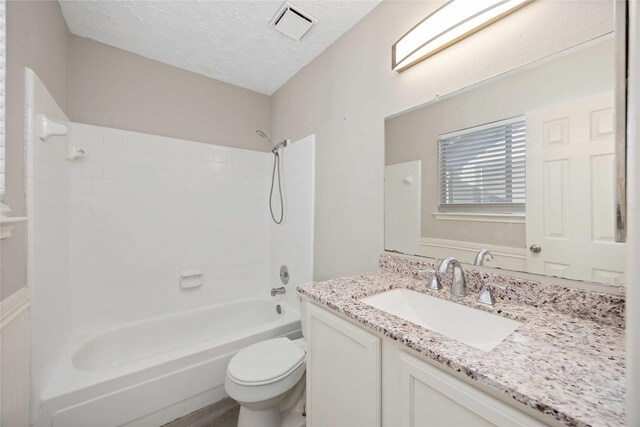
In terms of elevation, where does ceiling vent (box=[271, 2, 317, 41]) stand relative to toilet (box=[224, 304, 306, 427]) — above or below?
above

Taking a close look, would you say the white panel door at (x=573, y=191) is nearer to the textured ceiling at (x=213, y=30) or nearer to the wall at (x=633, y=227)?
the wall at (x=633, y=227)

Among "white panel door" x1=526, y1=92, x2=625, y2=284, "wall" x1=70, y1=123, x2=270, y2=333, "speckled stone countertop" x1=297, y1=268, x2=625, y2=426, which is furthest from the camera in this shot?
"wall" x1=70, y1=123, x2=270, y2=333

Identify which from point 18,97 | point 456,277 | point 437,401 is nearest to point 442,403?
point 437,401

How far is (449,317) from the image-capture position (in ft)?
3.25

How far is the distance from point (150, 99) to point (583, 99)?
8.72 feet

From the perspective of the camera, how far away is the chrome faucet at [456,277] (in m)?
1.04

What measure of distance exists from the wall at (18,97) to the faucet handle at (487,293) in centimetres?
175

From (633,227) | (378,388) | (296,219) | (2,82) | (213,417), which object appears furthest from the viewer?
(296,219)

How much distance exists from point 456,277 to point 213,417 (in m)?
1.66

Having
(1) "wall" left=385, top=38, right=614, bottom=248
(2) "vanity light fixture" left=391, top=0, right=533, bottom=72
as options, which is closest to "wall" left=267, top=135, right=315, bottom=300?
(1) "wall" left=385, top=38, right=614, bottom=248

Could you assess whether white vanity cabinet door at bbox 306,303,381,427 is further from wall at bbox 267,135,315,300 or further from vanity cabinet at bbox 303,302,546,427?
wall at bbox 267,135,315,300

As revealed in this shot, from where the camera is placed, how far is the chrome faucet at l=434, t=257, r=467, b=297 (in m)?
1.04

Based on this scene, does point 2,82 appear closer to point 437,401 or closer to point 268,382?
point 268,382

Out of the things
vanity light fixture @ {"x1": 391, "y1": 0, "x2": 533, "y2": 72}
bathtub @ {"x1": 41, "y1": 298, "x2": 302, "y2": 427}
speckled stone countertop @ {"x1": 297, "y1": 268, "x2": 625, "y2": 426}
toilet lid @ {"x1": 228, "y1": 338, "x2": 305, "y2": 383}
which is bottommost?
bathtub @ {"x1": 41, "y1": 298, "x2": 302, "y2": 427}
